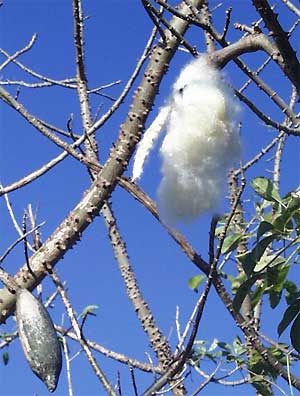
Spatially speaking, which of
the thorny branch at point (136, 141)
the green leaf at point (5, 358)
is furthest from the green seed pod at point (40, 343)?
the green leaf at point (5, 358)

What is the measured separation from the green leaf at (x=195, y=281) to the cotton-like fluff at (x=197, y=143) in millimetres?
779

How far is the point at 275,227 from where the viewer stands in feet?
3.73

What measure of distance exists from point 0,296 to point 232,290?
2.38ft

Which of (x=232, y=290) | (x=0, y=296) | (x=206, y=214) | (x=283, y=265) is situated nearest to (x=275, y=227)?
(x=283, y=265)

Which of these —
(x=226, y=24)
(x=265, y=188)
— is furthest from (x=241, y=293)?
(x=226, y=24)

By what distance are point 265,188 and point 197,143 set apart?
12.7 inches

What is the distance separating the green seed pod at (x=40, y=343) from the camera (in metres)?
0.87

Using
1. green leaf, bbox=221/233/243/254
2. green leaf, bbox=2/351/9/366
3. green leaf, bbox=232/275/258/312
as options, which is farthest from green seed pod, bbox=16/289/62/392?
green leaf, bbox=2/351/9/366

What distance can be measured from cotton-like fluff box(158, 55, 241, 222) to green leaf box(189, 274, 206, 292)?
30.7 inches

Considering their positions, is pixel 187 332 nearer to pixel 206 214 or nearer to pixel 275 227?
pixel 275 227

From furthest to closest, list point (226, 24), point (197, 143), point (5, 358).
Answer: point (5, 358) < point (226, 24) < point (197, 143)

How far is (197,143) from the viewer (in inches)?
34.5

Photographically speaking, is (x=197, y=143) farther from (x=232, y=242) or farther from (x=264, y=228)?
(x=232, y=242)

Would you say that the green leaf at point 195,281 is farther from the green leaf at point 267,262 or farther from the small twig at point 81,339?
the green leaf at point 267,262
